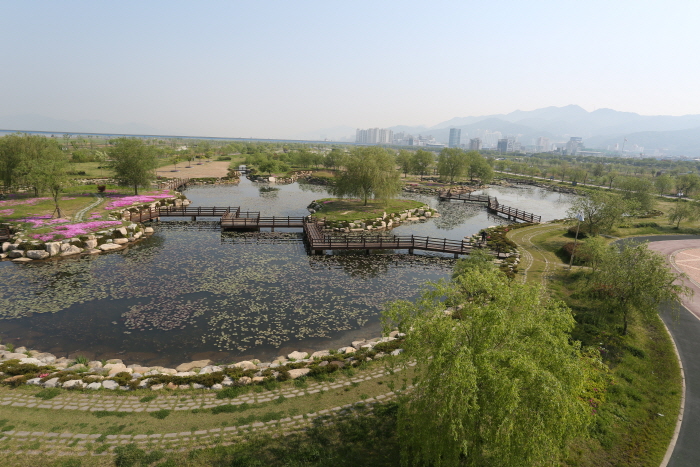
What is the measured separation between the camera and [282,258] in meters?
36.6

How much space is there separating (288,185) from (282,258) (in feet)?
203

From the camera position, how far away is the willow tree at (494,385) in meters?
8.70

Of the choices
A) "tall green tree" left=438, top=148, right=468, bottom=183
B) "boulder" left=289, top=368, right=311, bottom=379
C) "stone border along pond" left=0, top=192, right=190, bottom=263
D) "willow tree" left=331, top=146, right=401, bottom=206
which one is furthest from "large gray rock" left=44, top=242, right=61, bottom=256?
"tall green tree" left=438, top=148, right=468, bottom=183

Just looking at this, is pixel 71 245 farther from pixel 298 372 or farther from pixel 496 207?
pixel 496 207

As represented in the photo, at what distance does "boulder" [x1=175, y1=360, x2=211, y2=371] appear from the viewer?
1795 cm

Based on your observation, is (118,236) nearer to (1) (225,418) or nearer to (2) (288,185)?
(1) (225,418)

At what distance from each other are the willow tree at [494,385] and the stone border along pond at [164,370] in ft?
23.8

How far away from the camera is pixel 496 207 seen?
69812mm

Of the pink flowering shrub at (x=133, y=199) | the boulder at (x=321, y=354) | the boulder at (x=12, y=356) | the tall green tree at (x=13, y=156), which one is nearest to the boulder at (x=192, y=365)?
the boulder at (x=321, y=354)

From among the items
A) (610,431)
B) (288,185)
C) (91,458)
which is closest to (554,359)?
(610,431)

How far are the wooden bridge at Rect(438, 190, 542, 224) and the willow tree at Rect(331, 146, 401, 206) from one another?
2320cm

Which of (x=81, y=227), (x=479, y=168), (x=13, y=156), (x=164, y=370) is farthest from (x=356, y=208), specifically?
(x=479, y=168)

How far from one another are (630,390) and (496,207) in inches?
2271

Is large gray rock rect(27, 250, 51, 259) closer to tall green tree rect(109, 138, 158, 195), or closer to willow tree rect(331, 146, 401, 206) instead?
tall green tree rect(109, 138, 158, 195)
